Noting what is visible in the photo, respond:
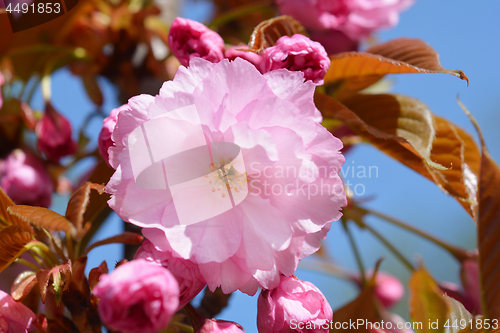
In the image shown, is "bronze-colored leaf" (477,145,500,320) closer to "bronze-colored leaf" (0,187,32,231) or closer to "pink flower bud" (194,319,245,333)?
"pink flower bud" (194,319,245,333)

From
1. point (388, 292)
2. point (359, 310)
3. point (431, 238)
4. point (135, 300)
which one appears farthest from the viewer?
point (388, 292)

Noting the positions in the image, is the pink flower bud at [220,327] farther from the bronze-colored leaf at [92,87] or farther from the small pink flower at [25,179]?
the bronze-colored leaf at [92,87]

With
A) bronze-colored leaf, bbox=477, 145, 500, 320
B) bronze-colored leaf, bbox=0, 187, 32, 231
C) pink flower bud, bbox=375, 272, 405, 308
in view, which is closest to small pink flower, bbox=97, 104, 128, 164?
bronze-colored leaf, bbox=0, 187, 32, 231

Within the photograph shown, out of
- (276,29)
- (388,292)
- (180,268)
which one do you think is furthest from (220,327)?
(388,292)

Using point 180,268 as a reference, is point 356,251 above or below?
below

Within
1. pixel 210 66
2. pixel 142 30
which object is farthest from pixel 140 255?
pixel 142 30

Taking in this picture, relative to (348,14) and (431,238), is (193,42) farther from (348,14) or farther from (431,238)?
(431,238)

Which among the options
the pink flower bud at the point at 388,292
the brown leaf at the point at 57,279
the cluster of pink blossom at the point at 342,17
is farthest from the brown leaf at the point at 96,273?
the pink flower bud at the point at 388,292
